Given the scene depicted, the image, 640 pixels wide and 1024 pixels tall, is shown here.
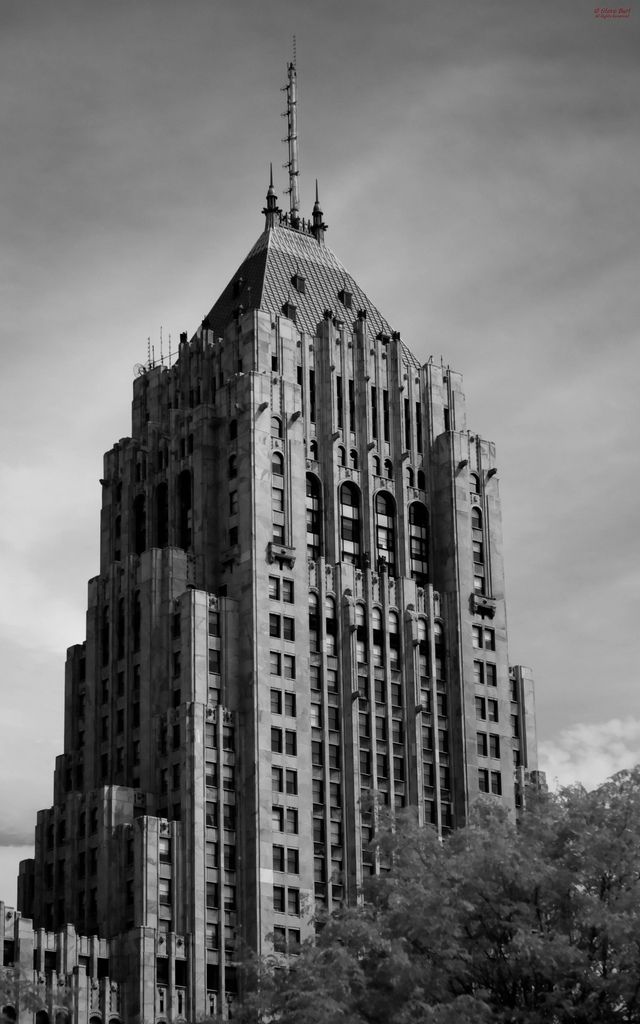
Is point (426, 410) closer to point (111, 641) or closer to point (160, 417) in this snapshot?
point (160, 417)

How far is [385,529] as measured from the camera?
166 meters

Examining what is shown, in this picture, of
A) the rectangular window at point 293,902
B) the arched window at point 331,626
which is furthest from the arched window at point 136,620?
the rectangular window at point 293,902

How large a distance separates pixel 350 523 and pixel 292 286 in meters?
22.9

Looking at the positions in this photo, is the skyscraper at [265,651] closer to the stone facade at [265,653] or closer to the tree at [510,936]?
the stone facade at [265,653]

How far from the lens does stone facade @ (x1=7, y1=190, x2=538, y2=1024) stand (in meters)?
143

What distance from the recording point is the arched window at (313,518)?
15988 centimetres

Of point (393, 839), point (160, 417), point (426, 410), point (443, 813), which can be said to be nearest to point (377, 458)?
point (426, 410)

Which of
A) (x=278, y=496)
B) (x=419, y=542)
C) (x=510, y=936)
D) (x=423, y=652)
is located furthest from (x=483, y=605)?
(x=510, y=936)

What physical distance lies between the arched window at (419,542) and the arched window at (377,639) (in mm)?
7278

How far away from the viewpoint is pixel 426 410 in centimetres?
17175

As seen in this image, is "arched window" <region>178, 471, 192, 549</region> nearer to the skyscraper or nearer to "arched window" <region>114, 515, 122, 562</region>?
the skyscraper

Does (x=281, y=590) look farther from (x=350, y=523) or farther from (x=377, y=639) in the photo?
(x=350, y=523)

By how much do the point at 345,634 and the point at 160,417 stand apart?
26.5 m

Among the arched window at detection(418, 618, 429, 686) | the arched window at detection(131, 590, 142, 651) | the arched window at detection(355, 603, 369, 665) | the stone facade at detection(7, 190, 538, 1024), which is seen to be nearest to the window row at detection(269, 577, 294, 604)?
the stone facade at detection(7, 190, 538, 1024)
